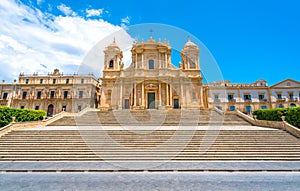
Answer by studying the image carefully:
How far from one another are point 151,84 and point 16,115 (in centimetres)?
1805

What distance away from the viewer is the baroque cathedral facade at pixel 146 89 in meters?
27.9

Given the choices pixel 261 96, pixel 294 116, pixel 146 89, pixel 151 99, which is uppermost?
pixel 146 89

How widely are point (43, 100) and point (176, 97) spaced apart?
25.9 meters

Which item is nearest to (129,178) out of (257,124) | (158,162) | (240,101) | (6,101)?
(158,162)

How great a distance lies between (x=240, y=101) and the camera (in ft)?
112

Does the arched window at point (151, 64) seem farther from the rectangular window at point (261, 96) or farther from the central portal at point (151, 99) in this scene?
the rectangular window at point (261, 96)

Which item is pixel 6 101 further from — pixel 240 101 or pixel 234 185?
pixel 240 101

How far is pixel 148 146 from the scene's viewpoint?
9.45m

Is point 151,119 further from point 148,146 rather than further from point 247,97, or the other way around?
point 247,97

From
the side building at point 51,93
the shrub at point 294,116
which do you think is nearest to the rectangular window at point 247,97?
the shrub at point 294,116

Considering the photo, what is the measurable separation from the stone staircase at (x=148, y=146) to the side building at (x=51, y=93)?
2400 cm

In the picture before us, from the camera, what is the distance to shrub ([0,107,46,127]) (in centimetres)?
1303

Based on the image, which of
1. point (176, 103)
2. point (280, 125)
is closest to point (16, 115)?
point (280, 125)

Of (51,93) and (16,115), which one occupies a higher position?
(51,93)
